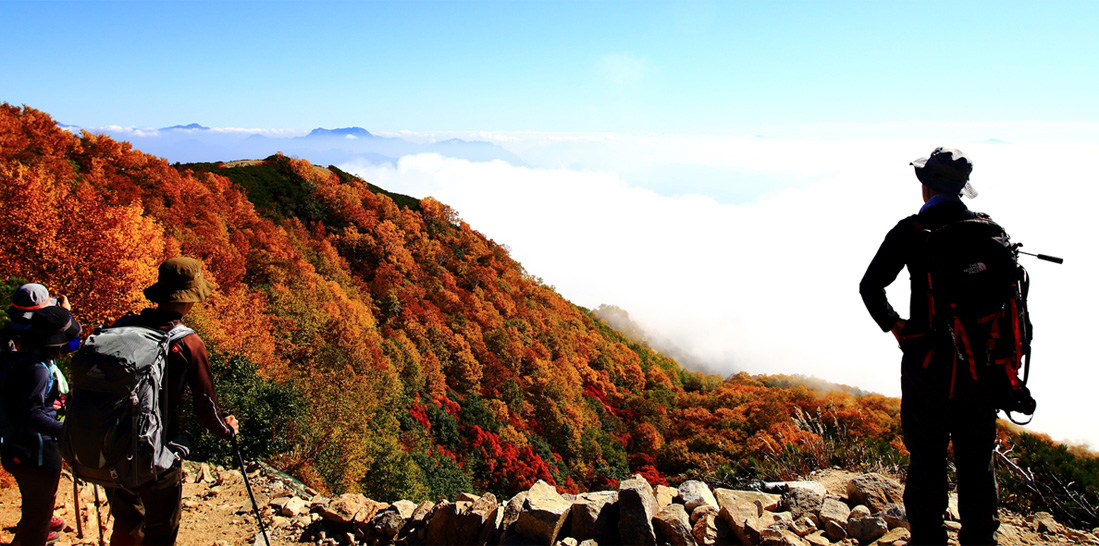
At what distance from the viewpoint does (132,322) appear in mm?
3266

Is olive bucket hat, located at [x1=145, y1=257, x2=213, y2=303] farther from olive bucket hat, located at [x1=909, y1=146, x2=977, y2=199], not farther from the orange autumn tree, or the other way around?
the orange autumn tree

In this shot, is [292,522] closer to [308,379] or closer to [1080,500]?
[1080,500]

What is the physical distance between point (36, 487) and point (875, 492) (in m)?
6.32

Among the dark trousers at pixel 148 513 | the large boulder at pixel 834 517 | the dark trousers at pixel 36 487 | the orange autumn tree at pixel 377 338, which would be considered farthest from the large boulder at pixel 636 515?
the dark trousers at pixel 36 487

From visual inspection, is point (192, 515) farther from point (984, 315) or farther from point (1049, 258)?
point (1049, 258)

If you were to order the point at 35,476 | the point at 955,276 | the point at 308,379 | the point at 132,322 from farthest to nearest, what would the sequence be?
1. the point at 308,379
2. the point at 35,476
3. the point at 132,322
4. the point at 955,276

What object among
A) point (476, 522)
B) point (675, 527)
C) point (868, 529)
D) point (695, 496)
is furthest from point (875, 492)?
point (476, 522)

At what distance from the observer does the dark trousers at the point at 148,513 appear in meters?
3.36

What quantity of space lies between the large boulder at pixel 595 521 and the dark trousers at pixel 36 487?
3.61 m

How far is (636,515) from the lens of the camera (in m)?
4.41

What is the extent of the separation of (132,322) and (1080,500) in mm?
7193

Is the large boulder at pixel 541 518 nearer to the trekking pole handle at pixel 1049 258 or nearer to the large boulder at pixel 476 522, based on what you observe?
the large boulder at pixel 476 522

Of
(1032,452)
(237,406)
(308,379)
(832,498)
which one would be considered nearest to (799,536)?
(832,498)

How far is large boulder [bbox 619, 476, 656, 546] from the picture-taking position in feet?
14.3
